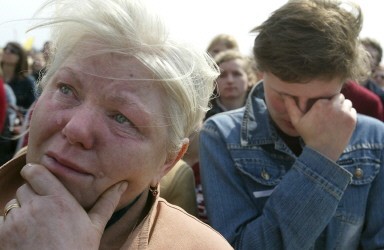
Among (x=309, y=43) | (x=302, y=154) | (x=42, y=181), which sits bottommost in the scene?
(x=302, y=154)

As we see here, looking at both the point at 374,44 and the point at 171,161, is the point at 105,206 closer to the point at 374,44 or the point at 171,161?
the point at 171,161

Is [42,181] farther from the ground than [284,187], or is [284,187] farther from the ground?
[42,181]

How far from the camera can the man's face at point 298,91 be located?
6.65 ft

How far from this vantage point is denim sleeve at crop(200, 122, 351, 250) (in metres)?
1.89

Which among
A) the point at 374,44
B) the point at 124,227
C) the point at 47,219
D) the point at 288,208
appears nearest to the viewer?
the point at 47,219

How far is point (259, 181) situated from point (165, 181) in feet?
1.39

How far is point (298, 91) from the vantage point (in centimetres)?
203

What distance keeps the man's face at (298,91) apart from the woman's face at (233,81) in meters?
2.19

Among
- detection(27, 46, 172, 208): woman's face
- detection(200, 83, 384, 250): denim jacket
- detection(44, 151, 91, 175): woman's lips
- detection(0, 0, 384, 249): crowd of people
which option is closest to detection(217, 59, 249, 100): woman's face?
detection(0, 0, 384, 249): crowd of people

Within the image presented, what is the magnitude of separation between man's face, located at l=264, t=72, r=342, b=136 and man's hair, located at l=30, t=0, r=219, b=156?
0.53 metres

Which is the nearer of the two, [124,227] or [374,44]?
[124,227]

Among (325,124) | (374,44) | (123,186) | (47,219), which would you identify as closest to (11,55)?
(374,44)

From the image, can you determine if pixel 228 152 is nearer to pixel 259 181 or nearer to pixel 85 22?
pixel 259 181

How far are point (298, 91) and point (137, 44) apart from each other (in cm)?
81
